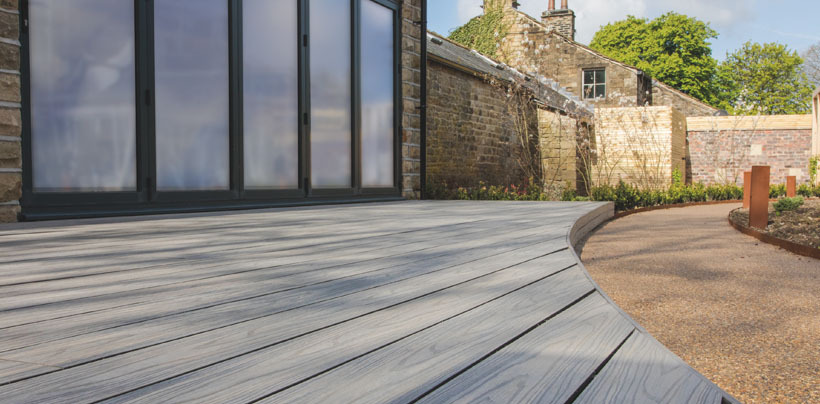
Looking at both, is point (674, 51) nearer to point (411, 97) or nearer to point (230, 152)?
point (411, 97)

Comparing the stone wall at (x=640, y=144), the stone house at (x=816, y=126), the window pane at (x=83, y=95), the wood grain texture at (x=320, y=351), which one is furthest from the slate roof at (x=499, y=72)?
the wood grain texture at (x=320, y=351)

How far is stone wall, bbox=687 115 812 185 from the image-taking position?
14961mm

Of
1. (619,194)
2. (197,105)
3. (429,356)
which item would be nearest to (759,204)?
(619,194)

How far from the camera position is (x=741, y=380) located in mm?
1763

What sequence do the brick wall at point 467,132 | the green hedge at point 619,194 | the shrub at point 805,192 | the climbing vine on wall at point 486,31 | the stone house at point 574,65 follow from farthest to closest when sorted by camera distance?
the stone house at point 574,65 < the climbing vine on wall at point 486,31 < the shrub at point 805,192 < the brick wall at point 467,132 < the green hedge at point 619,194

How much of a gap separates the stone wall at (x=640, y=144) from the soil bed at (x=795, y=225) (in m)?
6.52

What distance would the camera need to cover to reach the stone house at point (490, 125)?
9359mm

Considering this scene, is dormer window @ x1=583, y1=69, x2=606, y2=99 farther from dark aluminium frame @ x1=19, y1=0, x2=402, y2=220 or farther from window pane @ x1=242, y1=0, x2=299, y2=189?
window pane @ x1=242, y1=0, x2=299, y2=189

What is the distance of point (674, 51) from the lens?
26797 millimetres

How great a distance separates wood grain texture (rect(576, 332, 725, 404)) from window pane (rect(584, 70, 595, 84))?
18589 mm

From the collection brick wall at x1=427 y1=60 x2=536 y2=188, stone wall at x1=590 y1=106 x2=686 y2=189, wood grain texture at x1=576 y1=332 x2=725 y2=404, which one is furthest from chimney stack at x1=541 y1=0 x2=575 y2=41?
wood grain texture at x1=576 y1=332 x2=725 y2=404

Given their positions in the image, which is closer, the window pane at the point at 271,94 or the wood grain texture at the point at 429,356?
the wood grain texture at the point at 429,356

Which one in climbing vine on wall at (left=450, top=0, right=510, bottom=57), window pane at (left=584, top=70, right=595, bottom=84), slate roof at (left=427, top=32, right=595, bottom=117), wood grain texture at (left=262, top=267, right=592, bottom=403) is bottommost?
wood grain texture at (left=262, top=267, right=592, bottom=403)

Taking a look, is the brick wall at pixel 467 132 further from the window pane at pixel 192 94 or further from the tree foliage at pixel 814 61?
the tree foliage at pixel 814 61
